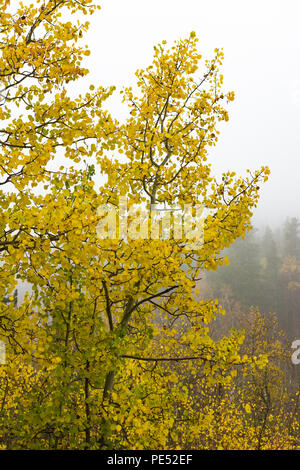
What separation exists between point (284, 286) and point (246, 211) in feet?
135

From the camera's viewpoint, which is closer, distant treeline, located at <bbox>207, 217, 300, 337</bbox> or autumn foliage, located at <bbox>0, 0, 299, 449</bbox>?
autumn foliage, located at <bbox>0, 0, 299, 449</bbox>

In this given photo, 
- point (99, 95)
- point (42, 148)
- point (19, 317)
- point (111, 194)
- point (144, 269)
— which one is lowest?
point (19, 317)

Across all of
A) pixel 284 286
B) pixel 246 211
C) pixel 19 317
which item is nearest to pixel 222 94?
pixel 246 211

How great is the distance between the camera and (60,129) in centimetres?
364

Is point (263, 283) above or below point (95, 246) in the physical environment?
below

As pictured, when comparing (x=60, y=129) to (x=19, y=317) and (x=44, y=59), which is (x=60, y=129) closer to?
(x=44, y=59)

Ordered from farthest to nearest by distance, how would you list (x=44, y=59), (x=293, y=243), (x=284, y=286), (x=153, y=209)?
(x=293, y=243)
(x=284, y=286)
(x=153, y=209)
(x=44, y=59)

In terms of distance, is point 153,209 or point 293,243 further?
point 293,243

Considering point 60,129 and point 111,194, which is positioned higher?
point 60,129

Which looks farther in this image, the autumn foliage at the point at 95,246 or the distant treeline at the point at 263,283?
the distant treeline at the point at 263,283

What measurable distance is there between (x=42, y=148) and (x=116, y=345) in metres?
2.47

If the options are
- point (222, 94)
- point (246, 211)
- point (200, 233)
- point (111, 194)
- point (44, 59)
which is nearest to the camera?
point (111, 194)

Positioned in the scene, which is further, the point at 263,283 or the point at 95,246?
the point at 263,283

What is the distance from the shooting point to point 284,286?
41844mm
